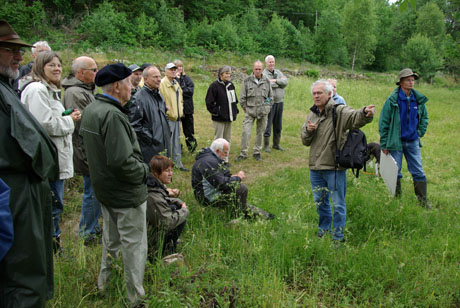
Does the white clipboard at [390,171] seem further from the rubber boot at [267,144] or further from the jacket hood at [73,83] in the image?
the jacket hood at [73,83]

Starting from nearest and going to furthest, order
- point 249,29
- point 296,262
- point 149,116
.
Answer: point 296,262
point 149,116
point 249,29

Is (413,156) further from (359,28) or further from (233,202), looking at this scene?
(359,28)

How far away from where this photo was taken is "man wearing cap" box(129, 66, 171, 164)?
4.84 metres

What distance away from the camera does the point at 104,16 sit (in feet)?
104

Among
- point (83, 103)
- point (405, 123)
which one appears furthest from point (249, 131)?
point (83, 103)

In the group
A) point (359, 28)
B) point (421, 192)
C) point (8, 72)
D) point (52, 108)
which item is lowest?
point (421, 192)

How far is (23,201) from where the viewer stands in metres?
1.94

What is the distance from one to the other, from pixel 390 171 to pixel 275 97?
4.36 metres

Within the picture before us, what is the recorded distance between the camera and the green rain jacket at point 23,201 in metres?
1.89

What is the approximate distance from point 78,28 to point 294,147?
32.0 m

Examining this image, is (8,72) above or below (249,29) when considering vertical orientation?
below

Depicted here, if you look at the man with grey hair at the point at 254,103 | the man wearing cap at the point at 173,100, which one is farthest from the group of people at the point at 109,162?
the man with grey hair at the point at 254,103

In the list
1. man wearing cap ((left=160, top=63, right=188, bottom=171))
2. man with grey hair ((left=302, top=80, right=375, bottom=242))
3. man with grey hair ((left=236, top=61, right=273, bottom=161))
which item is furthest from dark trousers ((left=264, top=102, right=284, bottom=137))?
man with grey hair ((left=302, top=80, right=375, bottom=242))

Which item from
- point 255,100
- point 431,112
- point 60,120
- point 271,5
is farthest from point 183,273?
point 271,5
